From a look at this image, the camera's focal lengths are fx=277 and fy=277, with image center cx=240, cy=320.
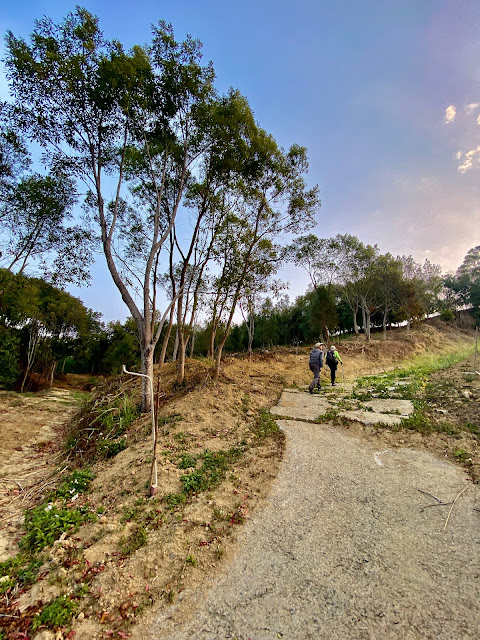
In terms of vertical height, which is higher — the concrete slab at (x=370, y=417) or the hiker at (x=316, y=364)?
the hiker at (x=316, y=364)

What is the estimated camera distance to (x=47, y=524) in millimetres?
3643

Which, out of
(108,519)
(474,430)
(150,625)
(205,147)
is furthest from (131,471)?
(205,147)

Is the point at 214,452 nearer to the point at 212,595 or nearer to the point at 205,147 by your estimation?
the point at 212,595

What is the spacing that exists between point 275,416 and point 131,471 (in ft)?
13.4

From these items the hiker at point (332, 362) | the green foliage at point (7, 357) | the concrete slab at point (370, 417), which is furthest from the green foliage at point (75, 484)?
the green foliage at point (7, 357)

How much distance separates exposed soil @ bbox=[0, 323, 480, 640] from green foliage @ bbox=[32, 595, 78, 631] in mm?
94

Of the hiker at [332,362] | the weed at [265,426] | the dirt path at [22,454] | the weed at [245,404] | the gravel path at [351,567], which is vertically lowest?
the dirt path at [22,454]

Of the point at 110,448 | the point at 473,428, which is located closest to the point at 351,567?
the point at 110,448

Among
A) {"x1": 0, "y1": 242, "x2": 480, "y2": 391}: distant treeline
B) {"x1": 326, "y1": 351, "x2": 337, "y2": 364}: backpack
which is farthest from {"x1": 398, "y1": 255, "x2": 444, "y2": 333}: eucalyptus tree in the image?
{"x1": 326, "y1": 351, "x2": 337, "y2": 364}: backpack

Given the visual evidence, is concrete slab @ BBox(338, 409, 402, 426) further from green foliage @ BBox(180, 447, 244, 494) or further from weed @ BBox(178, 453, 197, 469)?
weed @ BBox(178, 453, 197, 469)

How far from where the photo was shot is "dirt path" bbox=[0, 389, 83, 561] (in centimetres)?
418

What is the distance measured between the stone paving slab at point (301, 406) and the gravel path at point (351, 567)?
10.2 ft

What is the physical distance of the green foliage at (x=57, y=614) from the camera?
2.38 metres

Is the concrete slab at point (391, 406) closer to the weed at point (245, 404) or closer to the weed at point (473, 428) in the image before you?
the weed at point (473, 428)
